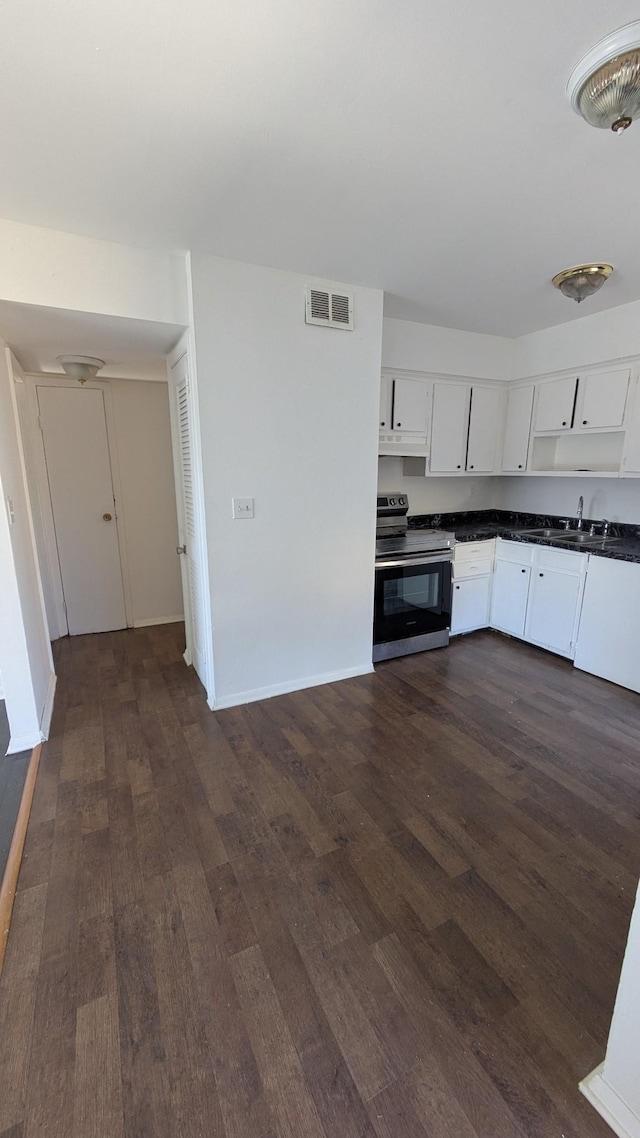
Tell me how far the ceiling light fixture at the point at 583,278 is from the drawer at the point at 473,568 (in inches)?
74.2

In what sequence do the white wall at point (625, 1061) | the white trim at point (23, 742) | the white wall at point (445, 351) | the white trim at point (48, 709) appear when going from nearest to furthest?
the white wall at point (625, 1061), the white trim at point (23, 742), the white trim at point (48, 709), the white wall at point (445, 351)

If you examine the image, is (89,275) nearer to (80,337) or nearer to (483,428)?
(80,337)

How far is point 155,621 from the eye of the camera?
4250 millimetres

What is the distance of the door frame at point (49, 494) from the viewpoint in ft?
11.6

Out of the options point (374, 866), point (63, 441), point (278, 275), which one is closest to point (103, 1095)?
point (374, 866)

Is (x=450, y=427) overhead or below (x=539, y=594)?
overhead

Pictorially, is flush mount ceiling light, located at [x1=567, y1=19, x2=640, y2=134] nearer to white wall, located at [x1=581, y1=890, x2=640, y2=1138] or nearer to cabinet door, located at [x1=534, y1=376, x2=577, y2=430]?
white wall, located at [x1=581, y1=890, x2=640, y2=1138]

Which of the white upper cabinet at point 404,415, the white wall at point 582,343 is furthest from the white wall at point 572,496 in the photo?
the white upper cabinet at point 404,415

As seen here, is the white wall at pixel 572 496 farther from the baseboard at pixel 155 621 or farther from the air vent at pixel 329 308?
the baseboard at pixel 155 621

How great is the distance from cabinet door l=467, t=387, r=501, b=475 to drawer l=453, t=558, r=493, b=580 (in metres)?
0.81

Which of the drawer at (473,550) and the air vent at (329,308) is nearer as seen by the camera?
the air vent at (329,308)

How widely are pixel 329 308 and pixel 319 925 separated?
113 inches

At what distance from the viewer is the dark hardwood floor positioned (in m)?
1.08

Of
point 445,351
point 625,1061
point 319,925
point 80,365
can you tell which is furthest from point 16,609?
point 445,351
